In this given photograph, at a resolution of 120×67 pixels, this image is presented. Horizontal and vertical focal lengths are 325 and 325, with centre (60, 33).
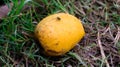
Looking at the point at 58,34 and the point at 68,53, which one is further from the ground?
the point at 58,34

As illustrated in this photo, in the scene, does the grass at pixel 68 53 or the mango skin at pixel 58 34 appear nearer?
the mango skin at pixel 58 34

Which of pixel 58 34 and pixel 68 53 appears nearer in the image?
pixel 58 34

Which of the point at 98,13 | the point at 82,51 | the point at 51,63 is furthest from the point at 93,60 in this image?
the point at 98,13

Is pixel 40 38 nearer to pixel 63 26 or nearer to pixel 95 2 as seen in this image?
pixel 63 26
